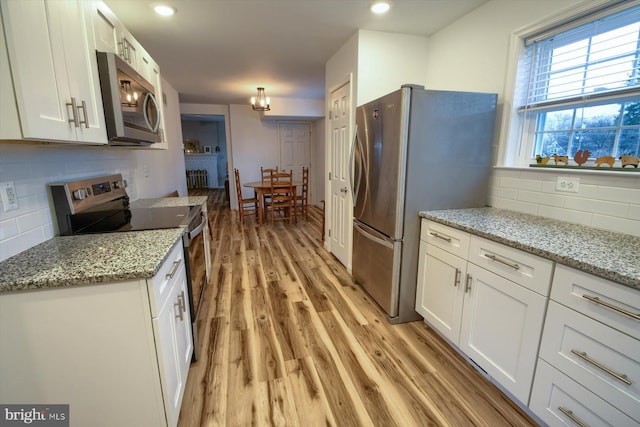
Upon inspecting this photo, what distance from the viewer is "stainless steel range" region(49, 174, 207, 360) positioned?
1.45m

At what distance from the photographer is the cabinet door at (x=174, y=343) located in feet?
3.63

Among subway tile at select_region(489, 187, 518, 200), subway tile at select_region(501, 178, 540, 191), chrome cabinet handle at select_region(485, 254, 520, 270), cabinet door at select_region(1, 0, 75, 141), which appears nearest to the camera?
cabinet door at select_region(1, 0, 75, 141)

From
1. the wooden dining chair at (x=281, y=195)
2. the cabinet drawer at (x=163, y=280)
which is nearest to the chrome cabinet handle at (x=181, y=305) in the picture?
the cabinet drawer at (x=163, y=280)

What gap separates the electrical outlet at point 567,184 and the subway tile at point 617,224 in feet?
0.58

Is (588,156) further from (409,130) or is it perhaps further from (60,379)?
(60,379)

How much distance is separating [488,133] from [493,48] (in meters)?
0.63

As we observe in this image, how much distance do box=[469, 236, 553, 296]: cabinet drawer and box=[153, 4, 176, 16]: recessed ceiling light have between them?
260 cm

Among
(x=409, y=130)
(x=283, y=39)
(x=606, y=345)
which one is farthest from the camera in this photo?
(x=283, y=39)

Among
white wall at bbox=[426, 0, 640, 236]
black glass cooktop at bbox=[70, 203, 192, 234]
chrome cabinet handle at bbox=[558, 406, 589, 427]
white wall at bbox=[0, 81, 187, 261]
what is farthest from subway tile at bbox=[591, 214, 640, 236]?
white wall at bbox=[0, 81, 187, 261]

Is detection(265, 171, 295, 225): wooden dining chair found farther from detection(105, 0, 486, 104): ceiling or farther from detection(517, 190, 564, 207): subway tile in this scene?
detection(517, 190, 564, 207): subway tile

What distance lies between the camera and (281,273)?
119 inches

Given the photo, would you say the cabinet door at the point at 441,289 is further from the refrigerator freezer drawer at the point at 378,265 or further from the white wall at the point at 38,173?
the white wall at the point at 38,173

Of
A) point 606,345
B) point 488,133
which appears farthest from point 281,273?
point 606,345

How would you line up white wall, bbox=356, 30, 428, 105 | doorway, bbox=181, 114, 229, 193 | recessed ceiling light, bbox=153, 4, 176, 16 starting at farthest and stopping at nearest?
doorway, bbox=181, 114, 229, 193
white wall, bbox=356, 30, 428, 105
recessed ceiling light, bbox=153, 4, 176, 16
